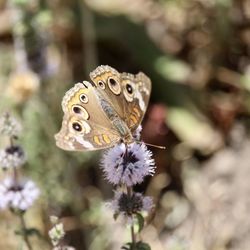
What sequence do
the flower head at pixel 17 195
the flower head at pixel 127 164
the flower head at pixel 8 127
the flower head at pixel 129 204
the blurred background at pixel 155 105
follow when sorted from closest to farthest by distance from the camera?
the flower head at pixel 127 164
the flower head at pixel 129 204
the flower head at pixel 8 127
the flower head at pixel 17 195
the blurred background at pixel 155 105

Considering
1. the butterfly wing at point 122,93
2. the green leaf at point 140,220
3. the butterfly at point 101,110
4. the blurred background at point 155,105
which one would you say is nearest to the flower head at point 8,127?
the butterfly at point 101,110

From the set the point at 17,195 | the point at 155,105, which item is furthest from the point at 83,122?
the point at 155,105

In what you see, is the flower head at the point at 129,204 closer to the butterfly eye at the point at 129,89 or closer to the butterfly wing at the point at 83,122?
the butterfly wing at the point at 83,122

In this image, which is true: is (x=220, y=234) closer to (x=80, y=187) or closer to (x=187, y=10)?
(x=80, y=187)

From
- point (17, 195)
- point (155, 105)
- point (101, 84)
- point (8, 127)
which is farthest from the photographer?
point (155, 105)

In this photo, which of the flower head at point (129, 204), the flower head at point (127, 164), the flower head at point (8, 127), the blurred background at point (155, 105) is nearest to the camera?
the flower head at point (127, 164)

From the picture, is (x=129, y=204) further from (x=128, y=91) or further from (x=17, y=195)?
(x=17, y=195)
